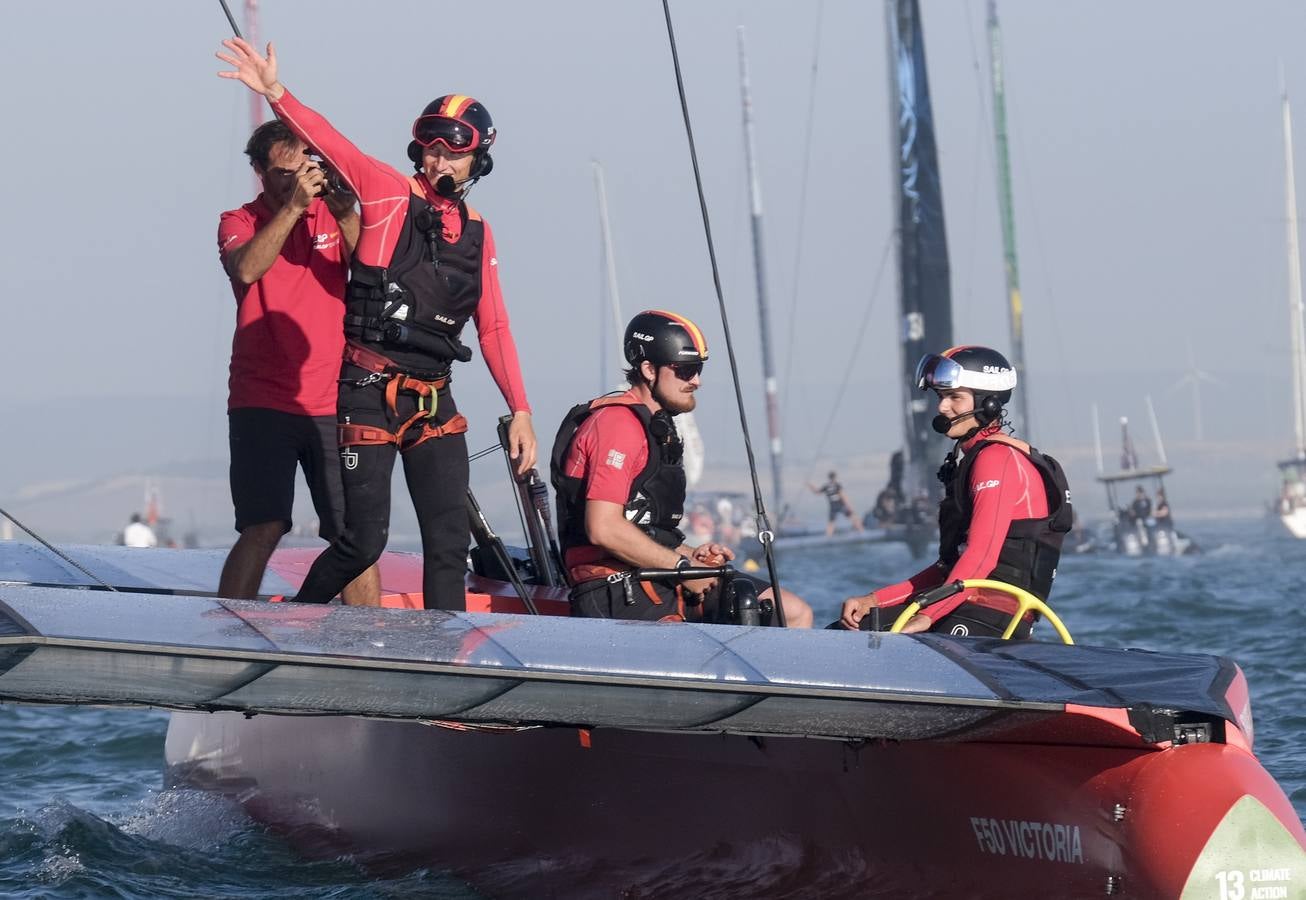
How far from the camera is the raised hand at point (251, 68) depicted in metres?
4.78

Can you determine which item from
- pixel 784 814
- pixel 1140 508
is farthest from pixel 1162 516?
pixel 784 814

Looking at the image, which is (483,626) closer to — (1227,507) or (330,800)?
(330,800)

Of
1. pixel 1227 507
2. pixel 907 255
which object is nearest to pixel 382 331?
pixel 907 255

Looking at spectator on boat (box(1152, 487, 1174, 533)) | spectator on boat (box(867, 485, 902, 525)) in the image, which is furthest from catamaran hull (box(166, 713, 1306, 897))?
spectator on boat (box(1152, 487, 1174, 533))

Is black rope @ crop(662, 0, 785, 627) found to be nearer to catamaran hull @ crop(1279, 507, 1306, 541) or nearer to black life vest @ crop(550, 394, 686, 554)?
black life vest @ crop(550, 394, 686, 554)

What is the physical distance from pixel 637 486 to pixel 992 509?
1123 mm

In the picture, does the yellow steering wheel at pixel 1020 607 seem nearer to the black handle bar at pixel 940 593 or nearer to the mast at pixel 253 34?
the black handle bar at pixel 940 593

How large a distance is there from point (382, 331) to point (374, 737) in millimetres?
1960

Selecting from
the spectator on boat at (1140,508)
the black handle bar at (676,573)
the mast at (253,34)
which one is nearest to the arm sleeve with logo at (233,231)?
the black handle bar at (676,573)

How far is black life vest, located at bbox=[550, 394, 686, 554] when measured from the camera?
572 centimetres

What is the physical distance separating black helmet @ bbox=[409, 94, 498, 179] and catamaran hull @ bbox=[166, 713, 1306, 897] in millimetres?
1834

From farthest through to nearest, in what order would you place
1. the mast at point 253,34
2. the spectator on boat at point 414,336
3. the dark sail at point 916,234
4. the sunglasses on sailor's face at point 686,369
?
the dark sail at point 916,234
the mast at point 253,34
the sunglasses on sailor's face at point 686,369
the spectator on boat at point 414,336

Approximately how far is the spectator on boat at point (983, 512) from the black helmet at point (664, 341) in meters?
0.80

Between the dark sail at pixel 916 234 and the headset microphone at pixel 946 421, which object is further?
the dark sail at pixel 916 234
